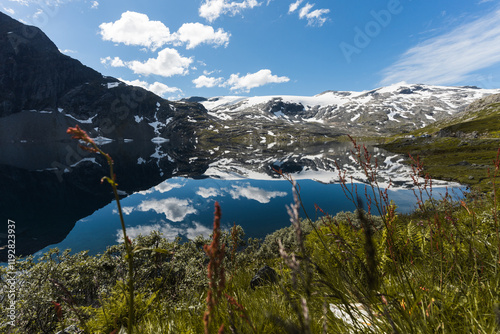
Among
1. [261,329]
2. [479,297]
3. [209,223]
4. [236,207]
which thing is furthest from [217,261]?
[236,207]

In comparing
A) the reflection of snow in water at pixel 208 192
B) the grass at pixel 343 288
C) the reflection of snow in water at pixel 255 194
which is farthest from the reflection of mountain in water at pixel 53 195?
the grass at pixel 343 288

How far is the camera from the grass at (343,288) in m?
1.28

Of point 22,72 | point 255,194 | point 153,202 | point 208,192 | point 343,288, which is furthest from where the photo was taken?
point 22,72

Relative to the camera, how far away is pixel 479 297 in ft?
7.82

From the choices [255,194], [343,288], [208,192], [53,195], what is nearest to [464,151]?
[255,194]

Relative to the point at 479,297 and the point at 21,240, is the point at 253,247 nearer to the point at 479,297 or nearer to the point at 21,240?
the point at 479,297

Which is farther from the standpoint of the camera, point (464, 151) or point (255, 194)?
point (464, 151)

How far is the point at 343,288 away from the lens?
9.73 feet

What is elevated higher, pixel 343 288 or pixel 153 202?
pixel 343 288

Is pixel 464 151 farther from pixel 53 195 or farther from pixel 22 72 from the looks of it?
pixel 22 72

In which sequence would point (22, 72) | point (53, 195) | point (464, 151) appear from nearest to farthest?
point (53, 195), point (464, 151), point (22, 72)

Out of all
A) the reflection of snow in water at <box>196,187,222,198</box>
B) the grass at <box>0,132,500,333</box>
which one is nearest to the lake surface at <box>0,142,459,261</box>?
the reflection of snow in water at <box>196,187,222,198</box>

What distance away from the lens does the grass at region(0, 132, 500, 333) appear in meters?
1.28

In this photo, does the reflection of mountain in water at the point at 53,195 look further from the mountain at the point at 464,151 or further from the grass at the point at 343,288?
the mountain at the point at 464,151
